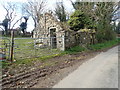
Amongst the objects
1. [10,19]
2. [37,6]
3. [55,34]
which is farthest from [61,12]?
[10,19]

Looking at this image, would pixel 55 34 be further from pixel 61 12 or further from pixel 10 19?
pixel 10 19

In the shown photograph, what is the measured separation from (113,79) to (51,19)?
9.38 metres

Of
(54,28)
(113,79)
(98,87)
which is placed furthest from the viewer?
(54,28)

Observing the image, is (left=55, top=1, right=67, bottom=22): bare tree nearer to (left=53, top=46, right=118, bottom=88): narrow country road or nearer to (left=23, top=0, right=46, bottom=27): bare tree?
(left=23, top=0, right=46, bottom=27): bare tree

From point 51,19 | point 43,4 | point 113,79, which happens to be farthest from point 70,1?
point 113,79

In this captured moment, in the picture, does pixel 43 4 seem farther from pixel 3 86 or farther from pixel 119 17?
pixel 3 86

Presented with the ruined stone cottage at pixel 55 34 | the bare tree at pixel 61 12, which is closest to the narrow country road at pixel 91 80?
the ruined stone cottage at pixel 55 34

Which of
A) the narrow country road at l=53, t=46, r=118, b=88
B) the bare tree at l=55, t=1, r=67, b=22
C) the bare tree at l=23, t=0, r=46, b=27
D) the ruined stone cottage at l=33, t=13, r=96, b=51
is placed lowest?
the narrow country road at l=53, t=46, r=118, b=88

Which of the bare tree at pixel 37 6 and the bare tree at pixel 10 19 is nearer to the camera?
the bare tree at pixel 37 6

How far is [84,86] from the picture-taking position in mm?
3346

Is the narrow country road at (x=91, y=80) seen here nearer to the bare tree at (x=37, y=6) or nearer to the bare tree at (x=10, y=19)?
the bare tree at (x=37, y=6)

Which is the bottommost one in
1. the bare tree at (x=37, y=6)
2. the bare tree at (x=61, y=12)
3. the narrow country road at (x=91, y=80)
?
the narrow country road at (x=91, y=80)

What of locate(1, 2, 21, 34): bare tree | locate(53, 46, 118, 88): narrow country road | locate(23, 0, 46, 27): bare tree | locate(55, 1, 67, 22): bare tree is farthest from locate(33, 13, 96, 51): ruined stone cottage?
locate(1, 2, 21, 34): bare tree

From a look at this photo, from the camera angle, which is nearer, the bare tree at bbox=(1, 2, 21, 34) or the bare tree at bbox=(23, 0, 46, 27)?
the bare tree at bbox=(23, 0, 46, 27)
